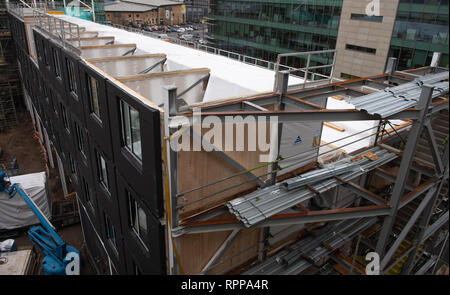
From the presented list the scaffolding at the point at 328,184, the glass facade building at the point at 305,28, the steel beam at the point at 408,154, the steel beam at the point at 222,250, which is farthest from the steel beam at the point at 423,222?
the glass facade building at the point at 305,28

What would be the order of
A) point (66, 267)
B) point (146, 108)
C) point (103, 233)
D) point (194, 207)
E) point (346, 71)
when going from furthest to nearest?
point (346, 71) < point (66, 267) < point (103, 233) < point (194, 207) < point (146, 108)

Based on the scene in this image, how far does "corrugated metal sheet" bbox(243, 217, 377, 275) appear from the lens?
981 cm

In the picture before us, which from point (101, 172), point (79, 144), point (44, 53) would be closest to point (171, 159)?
point (101, 172)

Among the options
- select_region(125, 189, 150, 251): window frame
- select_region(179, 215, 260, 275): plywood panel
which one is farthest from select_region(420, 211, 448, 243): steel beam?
select_region(125, 189, 150, 251): window frame

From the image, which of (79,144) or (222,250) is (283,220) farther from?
(79,144)

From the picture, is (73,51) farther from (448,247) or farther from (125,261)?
(448,247)

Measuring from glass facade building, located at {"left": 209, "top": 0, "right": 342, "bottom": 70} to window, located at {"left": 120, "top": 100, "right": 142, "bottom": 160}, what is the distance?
41872 millimetres

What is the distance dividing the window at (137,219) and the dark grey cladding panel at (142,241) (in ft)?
0.25

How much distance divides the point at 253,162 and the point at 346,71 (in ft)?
129

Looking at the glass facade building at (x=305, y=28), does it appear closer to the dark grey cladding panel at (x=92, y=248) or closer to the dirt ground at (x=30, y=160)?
the dark grey cladding panel at (x=92, y=248)

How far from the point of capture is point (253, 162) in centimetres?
924
